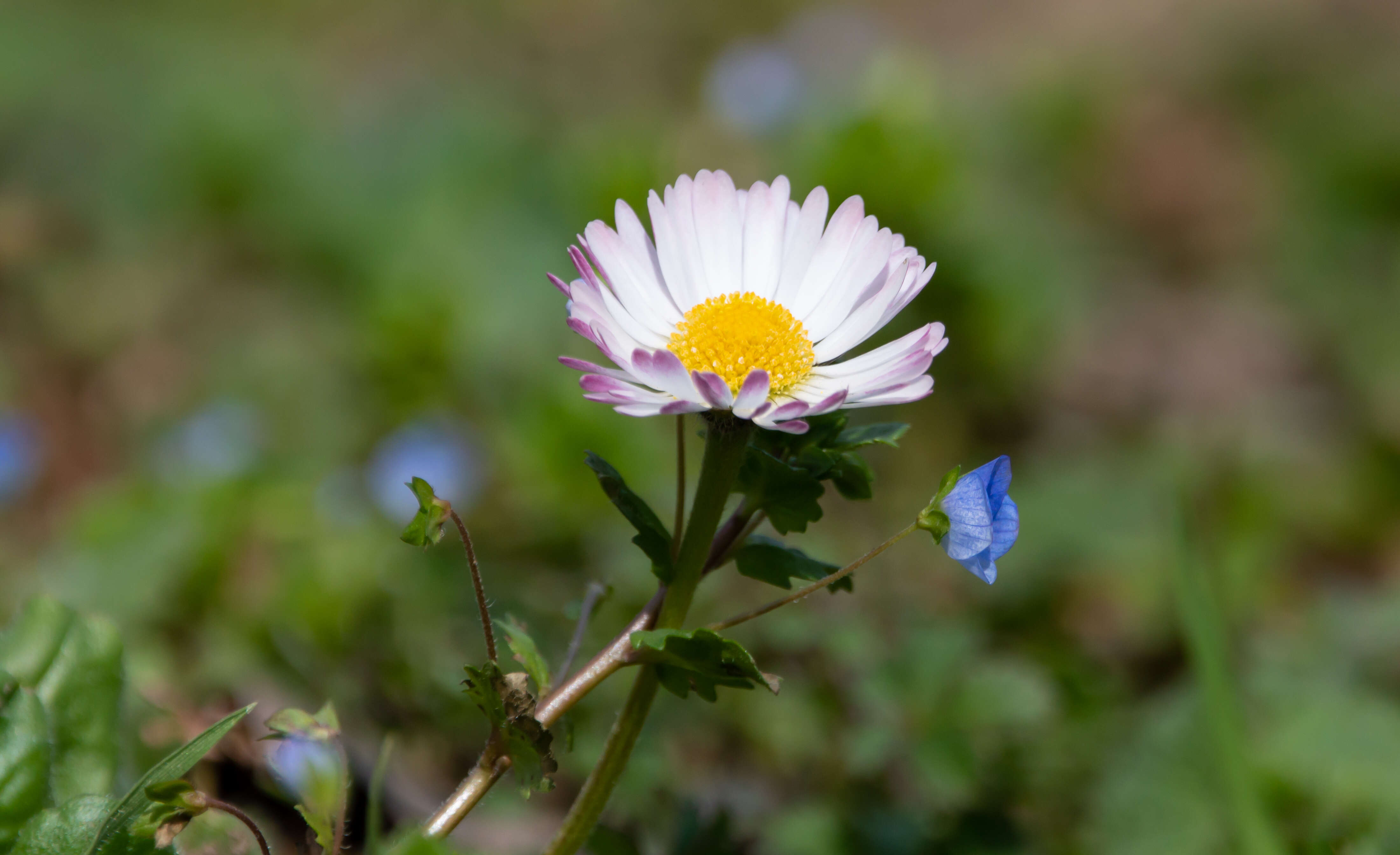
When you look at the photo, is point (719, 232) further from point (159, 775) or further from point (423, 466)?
point (423, 466)

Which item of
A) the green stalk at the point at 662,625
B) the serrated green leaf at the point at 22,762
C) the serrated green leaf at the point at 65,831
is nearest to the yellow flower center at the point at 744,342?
the green stalk at the point at 662,625

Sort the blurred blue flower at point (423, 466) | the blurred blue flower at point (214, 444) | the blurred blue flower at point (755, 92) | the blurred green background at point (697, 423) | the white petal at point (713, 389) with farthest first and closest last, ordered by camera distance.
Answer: the blurred blue flower at point (755, 92), the blurred blue flower at point (423, 466), the blurred blue flower at point (214, 444), the blurred green background at point (697, 423), the white petal at point (713, 389)

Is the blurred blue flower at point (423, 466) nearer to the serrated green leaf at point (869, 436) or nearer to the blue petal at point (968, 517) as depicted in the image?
the serrated green leaf at point (869, 436)

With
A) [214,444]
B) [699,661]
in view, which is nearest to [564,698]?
[699,661]

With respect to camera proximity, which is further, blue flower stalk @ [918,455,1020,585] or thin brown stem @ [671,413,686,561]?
thin brown stem @ [671,413,686,561]

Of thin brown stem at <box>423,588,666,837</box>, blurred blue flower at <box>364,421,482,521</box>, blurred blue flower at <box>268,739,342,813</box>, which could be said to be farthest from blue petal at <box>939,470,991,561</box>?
blurred blue flower at <box>364,421,482,521</box>

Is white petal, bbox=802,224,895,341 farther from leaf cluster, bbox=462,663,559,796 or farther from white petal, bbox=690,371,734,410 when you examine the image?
leaf cluster, bbox=462,663,559,796

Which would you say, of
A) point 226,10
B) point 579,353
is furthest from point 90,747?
point 226,10
